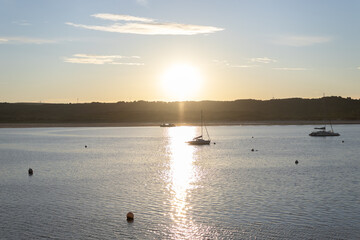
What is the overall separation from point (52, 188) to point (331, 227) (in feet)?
88.9

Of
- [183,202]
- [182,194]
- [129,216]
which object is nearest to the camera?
[129,216]

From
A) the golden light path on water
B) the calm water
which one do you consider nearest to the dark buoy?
the calm water

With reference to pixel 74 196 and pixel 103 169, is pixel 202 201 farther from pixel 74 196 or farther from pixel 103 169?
pixel 103 169

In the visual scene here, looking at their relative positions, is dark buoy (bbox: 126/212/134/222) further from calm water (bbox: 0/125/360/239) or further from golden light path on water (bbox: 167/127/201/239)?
golden light path on water (bbox: 167/127/201/239)

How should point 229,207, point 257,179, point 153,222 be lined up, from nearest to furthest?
point 153,222, point 229,207, point 257,179

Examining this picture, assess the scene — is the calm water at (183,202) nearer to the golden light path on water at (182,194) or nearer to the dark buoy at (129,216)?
the golden light path on water at (182,194)

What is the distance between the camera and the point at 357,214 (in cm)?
2975

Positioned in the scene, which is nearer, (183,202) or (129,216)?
(129,216)

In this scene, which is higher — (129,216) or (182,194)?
(129,216)

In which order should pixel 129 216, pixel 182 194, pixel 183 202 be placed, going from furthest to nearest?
pixel 182 194
pixel 183 202
pixel 129 216

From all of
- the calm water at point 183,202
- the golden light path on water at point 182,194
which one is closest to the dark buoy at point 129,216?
the calm water at point 183,202

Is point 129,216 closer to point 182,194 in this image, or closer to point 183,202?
point 183,202

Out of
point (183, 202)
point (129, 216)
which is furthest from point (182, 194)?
point (129, 216)

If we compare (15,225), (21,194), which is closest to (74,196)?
(21,194)
